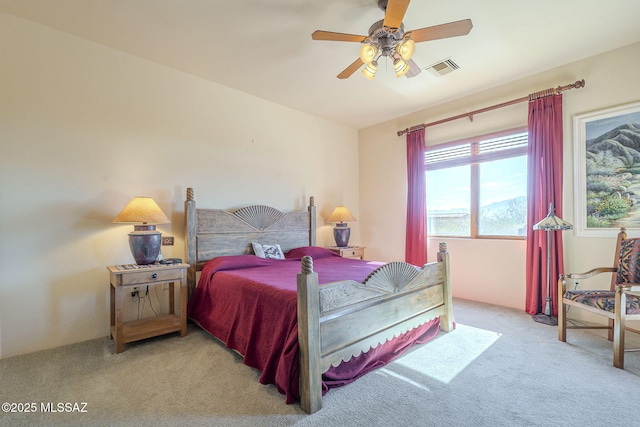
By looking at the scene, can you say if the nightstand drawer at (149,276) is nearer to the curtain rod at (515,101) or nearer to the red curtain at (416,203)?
the red curtain at (416,203)

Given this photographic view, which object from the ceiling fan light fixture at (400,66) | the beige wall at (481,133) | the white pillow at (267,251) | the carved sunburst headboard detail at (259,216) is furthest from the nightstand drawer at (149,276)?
the beige wall at (481,133)

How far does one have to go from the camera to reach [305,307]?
1.69 metres

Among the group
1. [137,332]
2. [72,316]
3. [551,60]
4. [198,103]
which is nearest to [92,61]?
[198,103]

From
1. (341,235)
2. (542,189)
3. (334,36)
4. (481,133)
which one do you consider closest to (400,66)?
(334,36)

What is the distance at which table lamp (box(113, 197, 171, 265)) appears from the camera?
8.46 feet

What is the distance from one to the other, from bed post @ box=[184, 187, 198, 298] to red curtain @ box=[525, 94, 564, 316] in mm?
3953

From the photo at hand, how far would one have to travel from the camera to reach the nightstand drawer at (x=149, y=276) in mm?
2479

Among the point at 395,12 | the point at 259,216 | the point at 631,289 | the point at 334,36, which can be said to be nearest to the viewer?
the point at 395,12

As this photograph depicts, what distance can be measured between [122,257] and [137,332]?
809 millimetres

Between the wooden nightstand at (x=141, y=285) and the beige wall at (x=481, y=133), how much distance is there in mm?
3369

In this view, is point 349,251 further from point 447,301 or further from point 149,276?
point 149,276

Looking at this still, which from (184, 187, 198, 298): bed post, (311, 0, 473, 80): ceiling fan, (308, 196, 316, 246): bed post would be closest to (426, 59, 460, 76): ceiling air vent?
(311, 0, 473, 80): ceiling fan

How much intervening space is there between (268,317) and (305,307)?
47 centimetres

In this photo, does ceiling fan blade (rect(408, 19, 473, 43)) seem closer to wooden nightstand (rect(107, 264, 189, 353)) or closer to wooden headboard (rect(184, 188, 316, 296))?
wooden headboard (rect(184, 188, 316, 296))
